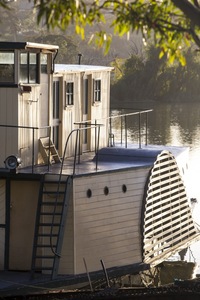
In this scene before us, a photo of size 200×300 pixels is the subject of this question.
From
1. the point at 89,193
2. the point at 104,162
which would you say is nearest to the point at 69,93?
the point at 104,162

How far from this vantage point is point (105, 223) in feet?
60.0

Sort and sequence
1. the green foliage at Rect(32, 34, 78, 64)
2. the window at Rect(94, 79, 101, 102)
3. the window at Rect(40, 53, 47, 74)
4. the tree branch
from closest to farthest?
the tree branch, the window at Rect(40, 53, 47, 74), the window at Rect(94, 79, 101, 102), the green foliage at Rect(32, 34, 78, 64)

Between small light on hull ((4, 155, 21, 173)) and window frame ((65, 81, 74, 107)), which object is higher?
window frame ((65, 81, 74, 107))

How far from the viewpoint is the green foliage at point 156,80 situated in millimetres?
45938

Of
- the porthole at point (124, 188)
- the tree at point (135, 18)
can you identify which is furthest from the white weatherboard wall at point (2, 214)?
the tree at point (135, 18)

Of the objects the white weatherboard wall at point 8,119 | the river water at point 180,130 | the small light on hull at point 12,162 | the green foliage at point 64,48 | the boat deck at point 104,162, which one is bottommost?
the river water at point 180,130

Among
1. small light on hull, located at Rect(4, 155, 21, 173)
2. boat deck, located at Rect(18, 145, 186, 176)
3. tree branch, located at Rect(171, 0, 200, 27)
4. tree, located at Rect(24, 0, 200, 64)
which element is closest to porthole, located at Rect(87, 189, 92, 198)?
boat deck, located at Rect(18, 145, 186, 176)

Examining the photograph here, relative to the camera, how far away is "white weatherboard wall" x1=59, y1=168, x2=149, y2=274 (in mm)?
17625

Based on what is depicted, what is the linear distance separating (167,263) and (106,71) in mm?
4316

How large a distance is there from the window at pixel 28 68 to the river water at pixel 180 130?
7295 millimetres

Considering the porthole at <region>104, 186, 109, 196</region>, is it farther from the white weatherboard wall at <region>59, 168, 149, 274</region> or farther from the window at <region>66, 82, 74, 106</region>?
the window at <region>66, 82, 74, 106</region>

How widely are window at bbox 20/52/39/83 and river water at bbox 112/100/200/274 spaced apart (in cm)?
729

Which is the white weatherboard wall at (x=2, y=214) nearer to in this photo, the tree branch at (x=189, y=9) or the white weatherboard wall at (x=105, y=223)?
the white weatherboard wall at (x=105, y=223)

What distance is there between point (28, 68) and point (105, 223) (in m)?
2.83
